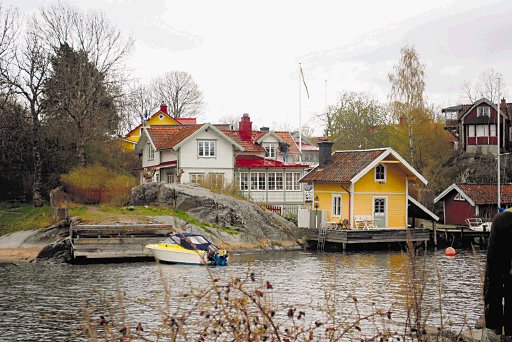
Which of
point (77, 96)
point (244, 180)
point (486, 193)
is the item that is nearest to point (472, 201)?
Result: point (486, 193)

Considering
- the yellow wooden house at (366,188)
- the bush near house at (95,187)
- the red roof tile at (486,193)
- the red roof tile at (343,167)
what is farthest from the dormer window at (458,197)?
the bush near house at (95,187)

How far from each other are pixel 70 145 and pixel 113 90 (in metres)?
7.54

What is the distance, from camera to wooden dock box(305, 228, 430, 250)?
4688 centimetres

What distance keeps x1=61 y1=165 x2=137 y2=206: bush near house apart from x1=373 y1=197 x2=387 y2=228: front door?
16.2 m

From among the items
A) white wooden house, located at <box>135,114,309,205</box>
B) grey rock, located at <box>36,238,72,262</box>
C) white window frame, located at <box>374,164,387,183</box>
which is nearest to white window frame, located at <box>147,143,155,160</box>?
white wooden house, located at <box>135,114,309,205</box>

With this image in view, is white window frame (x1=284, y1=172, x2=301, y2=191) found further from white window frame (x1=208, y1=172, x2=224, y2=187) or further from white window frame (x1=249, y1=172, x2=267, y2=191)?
white window frame (x1=208, y1=172, x2=224, y2=187)

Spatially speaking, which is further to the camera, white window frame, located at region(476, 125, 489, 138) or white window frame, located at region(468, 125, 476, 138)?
white window frame, located at region(468, 125, 476, 138)

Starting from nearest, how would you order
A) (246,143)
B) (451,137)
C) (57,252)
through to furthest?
(57,252), (246,143), (451,137)

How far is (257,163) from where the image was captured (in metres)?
61.7

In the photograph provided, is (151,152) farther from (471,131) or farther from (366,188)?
(471,131)

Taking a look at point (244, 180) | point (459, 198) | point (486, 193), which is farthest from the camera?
point (244, 180)

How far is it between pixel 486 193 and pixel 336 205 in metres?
13.6

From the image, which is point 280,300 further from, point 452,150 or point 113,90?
point 452,150

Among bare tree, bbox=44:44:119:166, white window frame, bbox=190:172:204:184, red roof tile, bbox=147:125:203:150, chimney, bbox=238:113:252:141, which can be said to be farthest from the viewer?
chimney, bbox=238:113:252:141
